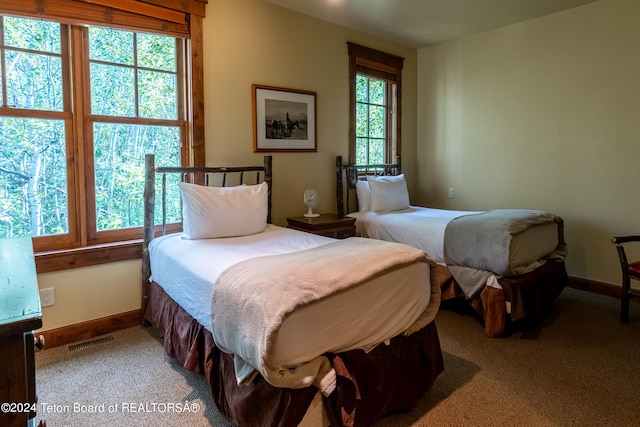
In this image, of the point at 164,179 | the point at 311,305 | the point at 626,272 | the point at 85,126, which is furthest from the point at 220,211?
the point at 626,272

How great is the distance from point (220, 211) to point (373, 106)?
8.36ft

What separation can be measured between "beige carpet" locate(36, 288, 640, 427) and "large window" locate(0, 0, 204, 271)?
75 centimetres

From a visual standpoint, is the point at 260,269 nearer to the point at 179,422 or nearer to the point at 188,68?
the point at 179,422

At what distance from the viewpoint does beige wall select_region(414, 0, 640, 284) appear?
343 centimetres

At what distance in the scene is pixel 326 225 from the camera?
3.44 metres

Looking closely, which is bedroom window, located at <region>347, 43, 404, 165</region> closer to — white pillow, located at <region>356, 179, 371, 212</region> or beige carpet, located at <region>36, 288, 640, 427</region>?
white pillow, located at <region>356, 179, 371, 212</region>

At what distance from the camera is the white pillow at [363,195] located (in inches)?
157

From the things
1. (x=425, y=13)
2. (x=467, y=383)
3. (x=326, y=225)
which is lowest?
(x=467, y=383)

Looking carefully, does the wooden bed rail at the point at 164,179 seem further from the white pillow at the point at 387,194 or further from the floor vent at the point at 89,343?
the white pillow at the point at 387,194

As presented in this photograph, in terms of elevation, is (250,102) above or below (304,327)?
above

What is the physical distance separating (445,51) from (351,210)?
218 cm

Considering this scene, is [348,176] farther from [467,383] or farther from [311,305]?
[311,305]

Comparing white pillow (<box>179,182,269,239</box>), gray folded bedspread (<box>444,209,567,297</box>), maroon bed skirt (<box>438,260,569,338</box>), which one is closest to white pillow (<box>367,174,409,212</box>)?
gray folded bedspread (<box>444,209,567,297</box>)

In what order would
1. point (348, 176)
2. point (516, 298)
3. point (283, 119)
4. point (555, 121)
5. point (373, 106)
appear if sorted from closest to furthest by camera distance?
1. point (516, 298)
2. point (283, 119)
3. point (555, 121)
4. point (348, 176)
5. point (373, 106)
